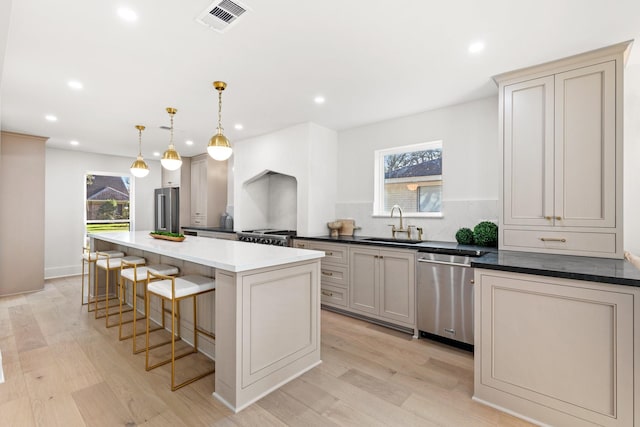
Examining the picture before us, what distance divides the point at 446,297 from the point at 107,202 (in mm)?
7026

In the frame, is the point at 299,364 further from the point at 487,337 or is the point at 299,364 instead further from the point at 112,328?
the point at 112,328

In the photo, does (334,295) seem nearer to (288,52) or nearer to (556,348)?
(556,348)

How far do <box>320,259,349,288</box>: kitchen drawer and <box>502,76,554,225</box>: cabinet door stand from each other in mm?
1798

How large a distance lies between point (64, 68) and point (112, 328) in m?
2.55

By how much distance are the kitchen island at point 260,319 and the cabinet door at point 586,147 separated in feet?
6.71

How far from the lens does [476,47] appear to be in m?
2.20

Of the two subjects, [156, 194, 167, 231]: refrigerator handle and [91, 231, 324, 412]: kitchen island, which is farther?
[156, 194, 167, 231]: refrigerator handle

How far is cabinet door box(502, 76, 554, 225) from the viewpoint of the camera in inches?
95.7

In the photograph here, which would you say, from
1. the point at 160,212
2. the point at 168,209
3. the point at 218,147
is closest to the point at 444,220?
the point at 218,147

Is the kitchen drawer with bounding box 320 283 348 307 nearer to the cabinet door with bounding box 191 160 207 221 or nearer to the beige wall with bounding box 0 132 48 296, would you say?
the cabinet door with bounding box 191 160 207 221

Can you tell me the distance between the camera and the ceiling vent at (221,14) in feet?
5.78

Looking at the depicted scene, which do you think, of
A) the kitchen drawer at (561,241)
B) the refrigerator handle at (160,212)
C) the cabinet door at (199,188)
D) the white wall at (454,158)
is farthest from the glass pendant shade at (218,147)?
the refrigerator handle at (160,212)

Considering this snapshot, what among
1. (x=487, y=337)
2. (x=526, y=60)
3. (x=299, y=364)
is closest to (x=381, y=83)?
(x=526, y=60)

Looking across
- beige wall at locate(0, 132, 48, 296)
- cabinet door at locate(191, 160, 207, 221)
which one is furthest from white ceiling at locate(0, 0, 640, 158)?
cabinet door at locate(191, 160, 207, 221)
